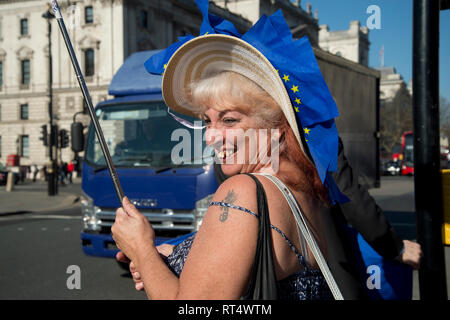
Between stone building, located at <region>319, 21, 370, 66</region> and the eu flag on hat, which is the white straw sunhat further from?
stone building, located at <region>319, 21, 370, 66</region>

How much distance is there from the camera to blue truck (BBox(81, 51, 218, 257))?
18.6ft

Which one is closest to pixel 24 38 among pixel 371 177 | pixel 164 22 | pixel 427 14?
pixel 164 22

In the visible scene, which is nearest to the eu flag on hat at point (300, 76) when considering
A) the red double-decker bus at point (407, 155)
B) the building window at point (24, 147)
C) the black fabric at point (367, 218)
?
the black fabric at point (367, 218)

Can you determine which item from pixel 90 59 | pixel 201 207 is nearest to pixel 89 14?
pixel 90 59

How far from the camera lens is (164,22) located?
43.6 meters

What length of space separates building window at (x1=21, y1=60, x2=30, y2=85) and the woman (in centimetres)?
4491

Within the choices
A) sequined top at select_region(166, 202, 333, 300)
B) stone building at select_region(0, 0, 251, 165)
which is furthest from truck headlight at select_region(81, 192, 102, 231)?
stone building at select_region(0, 0, 251, 165)

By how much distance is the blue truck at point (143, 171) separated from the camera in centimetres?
566

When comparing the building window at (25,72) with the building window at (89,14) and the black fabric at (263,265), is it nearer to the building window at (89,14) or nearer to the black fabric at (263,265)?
the building window at (89,14)

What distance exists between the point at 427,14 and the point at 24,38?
44.1 m

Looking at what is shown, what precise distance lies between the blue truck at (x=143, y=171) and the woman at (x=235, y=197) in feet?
12.3

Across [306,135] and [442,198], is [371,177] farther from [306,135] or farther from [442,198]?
[306,135]

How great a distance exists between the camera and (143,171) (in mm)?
5832

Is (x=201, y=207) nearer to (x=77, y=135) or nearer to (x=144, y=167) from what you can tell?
(x=144, y=167)
